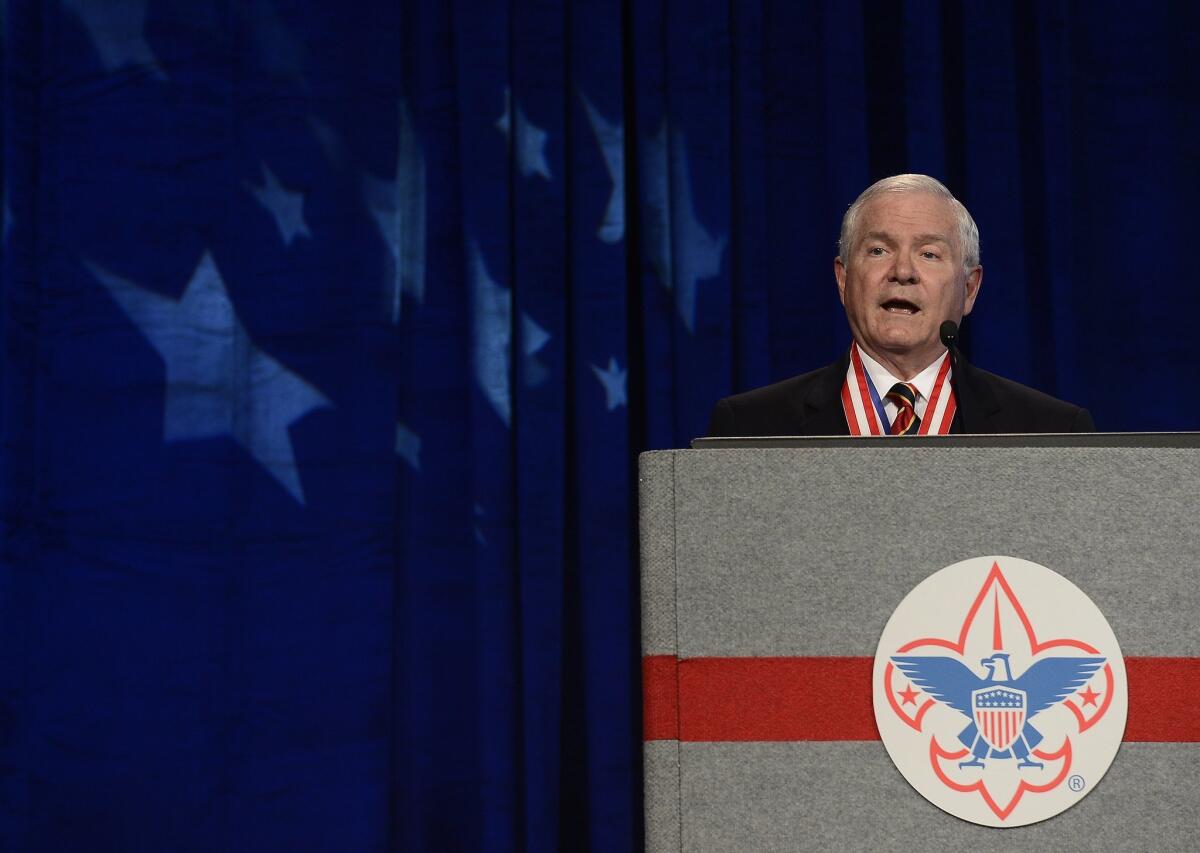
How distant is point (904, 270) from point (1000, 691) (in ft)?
2.89

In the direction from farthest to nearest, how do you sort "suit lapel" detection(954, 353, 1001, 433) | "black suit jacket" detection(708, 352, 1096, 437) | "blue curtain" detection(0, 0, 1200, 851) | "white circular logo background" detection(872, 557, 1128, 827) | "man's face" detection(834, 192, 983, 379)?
"blue curtain" detection(0, 0, 1200, 851) < "man's face" detection(834, 192, 983, 379) < "black suit jacket" detection(708, 352, 1096, 437) < "suit lapel" detection(954, 353, 1001, 433) < "white circular logo background" detection(872, 557, 1128, 827)

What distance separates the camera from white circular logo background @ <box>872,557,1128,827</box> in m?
0.74

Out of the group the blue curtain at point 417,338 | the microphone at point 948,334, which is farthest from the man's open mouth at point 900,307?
the blue curtain at point 417,338

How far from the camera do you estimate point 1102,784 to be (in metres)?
0.74

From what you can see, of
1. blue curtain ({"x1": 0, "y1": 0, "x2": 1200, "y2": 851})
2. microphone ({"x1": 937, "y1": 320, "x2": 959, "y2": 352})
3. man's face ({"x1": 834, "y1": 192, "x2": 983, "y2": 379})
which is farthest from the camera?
blue curtain ({"x1": 0, "y1": 0, "x2": 1200, "y2": 851})

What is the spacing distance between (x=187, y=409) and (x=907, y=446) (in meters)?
2.23

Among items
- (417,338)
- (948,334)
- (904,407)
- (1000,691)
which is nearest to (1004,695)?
(1000,691)

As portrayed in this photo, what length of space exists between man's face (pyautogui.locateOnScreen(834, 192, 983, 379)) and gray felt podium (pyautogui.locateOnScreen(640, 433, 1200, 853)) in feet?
2.46

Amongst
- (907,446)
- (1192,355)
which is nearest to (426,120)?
(1192,355)

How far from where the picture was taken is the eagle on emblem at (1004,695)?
746mm

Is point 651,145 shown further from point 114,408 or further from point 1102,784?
point 1102,784

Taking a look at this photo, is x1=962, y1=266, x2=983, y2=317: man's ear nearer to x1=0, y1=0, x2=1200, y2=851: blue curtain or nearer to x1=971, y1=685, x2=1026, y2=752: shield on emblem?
x1=971, y1=685, x2=1026, y2=752: shield on emblem

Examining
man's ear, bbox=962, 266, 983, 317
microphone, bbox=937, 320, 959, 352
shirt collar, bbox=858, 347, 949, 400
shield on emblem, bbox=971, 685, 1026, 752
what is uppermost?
man's ear, bbox=962, 266, 983, 317

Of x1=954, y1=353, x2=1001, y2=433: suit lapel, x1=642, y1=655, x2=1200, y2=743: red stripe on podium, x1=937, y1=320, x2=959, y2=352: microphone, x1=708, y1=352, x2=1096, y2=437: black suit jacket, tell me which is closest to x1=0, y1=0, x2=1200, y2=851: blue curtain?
x1=708, y1=352, x2=1096, y2=437: black suit jacket
